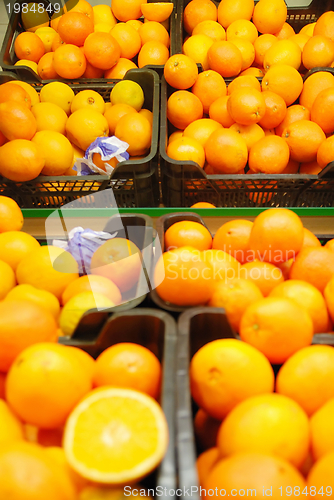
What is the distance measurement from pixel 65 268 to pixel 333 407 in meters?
0.66

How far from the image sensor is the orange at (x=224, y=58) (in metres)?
1.77

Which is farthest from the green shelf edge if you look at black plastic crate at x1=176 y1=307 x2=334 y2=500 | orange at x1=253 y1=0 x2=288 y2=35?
orange at x1=253 y1=0 x2=288 y2=35

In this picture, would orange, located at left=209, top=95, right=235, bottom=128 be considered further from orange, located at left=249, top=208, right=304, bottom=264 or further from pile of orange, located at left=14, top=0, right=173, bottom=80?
orange, located at left=249, top=208, right=304, bottom=264

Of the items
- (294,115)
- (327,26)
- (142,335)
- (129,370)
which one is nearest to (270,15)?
(327,26)

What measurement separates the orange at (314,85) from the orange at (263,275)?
1165mm

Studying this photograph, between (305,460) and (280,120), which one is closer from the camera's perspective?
(305,460)

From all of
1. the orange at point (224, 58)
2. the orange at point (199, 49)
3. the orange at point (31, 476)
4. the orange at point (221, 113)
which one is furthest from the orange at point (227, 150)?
the orange at point (31, 476)

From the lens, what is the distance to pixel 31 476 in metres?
0.46

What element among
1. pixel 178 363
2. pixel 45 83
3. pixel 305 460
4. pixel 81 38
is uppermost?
pixel 81 38

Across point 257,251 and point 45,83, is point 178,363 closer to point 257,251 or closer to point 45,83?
point 257,251

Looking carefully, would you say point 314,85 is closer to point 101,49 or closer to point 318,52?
point 318,52

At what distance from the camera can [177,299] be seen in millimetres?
816

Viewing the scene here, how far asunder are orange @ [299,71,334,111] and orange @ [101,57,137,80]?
0.94 metres

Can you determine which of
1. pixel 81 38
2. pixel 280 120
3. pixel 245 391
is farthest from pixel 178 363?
pixel 81 38
